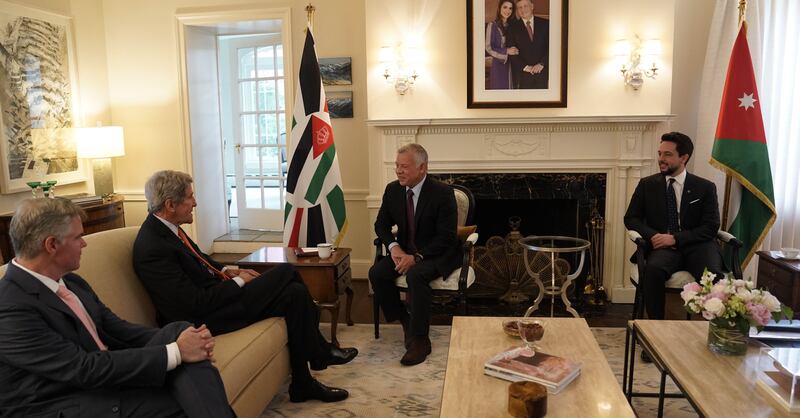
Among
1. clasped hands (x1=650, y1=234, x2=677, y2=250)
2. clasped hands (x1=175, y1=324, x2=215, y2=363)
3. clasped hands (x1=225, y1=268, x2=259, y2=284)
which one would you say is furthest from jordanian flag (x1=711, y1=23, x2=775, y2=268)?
clasped hands (x1=175, y1=324, x2=215, y2=363)

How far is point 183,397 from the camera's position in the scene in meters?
1.88

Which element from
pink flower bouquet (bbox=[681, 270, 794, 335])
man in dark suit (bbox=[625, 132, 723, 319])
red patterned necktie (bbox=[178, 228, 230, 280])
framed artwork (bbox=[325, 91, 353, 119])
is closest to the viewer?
pink flower bouquet (bbox=[681, 270, 794, 335])

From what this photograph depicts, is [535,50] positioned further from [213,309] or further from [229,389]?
[229,389]

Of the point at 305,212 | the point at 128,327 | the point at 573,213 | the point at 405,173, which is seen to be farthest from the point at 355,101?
the point at 128,327

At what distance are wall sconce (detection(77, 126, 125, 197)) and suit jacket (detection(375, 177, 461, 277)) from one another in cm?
259

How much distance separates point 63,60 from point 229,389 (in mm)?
4082

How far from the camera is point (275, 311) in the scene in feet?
8.96

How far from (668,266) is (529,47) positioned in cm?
191

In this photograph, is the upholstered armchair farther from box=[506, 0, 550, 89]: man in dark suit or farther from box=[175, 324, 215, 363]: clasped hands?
box=[175, 324, 215, 363]: clasped hands

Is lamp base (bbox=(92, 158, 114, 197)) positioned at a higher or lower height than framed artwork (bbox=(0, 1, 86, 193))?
lower

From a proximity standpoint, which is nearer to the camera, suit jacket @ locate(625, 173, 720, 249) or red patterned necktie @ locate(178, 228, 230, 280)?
red patterned necktie @ locate(178, 228, 230, 280)

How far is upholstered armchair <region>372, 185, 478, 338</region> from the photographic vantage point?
3.41 m

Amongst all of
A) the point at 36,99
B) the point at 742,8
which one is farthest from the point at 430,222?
the point at 36,99

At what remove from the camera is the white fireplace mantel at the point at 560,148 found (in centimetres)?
422
